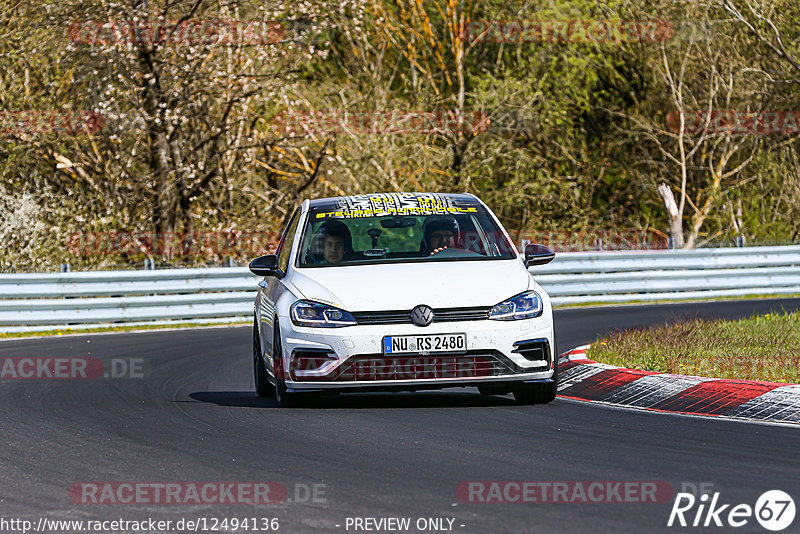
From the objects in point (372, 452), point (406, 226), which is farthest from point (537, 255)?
point (372, 452)

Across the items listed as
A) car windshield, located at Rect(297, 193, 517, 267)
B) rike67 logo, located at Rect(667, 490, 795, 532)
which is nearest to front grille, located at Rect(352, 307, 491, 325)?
car windshield, located at Rect(297, 193, 517, 267)

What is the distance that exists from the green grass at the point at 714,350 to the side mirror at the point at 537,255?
1428 millimetres

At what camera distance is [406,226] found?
10758mm

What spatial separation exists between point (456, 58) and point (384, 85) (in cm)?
230

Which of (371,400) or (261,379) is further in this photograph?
(261,379)

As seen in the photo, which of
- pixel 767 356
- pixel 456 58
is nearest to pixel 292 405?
pixel 767 356

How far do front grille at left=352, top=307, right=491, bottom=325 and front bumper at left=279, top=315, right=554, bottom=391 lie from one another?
0.04m

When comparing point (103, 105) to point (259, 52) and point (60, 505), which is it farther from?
point (60, 505)

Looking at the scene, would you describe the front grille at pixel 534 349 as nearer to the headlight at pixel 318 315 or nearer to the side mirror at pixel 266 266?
the headlight at pixel 318 315

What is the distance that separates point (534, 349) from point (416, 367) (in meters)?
0.87

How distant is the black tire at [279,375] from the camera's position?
10148mm

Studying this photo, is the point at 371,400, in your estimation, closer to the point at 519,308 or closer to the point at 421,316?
the point at 421,316

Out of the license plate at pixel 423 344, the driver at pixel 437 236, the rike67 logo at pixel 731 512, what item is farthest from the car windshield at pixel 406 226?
the rike67 logo at pixel 731 512

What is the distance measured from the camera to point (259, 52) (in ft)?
90.6
